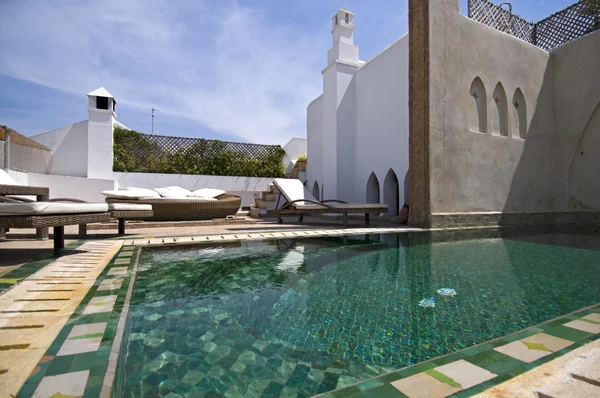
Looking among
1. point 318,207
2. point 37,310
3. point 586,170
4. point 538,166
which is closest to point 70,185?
point 318,207

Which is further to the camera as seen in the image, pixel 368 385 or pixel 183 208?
pixel 183 208

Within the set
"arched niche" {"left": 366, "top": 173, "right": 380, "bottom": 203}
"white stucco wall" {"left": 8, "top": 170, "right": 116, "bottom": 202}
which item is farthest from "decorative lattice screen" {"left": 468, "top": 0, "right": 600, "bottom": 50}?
"white stucco wall" {"left": 8, "top": 170, "right": 116, "bottom": 202}

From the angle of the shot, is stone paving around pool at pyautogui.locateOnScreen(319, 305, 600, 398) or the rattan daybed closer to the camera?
stone paving around pool at pyautogui.locateOnScreen(319, 305, 600, 398)

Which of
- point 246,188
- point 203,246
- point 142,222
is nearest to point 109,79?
point 246,188

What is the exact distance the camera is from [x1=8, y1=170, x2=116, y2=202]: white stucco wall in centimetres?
848

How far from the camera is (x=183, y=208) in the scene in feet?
22.1

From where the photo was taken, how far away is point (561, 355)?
3.94 ft

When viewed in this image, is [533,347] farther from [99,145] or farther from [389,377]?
[99,145]

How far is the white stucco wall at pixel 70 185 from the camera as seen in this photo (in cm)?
848

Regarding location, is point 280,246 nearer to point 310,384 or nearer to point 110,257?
point 110,257

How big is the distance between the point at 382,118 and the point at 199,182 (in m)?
6.33

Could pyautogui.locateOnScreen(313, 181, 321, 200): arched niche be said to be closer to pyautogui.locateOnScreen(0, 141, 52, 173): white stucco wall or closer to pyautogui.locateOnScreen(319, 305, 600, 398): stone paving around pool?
pyautogui.locateOnScreen(0, 141, 52, 173): white stucco wall

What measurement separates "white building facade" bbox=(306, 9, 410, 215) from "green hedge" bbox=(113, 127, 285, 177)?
2.76 meters

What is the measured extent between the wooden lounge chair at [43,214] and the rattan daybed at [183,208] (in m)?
3.40
